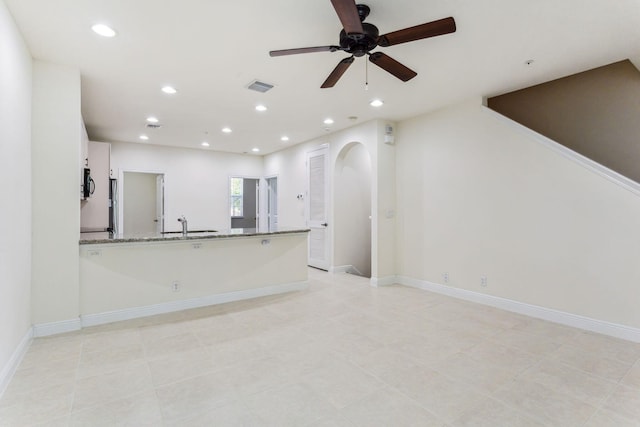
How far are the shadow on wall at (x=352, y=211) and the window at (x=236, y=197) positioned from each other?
351cm

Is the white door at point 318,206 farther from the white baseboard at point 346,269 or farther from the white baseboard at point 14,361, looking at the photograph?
the white baseboard at point 14,361

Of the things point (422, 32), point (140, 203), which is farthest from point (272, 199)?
point (422, 32)

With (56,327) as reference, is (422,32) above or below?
above

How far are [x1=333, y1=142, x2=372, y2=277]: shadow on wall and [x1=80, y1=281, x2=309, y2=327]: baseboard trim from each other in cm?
145

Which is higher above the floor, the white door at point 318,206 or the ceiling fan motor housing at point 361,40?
the ceiling fan motor housing at point 361,40

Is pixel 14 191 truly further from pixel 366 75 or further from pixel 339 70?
pixel 366 75

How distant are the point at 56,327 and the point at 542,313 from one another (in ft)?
16.8

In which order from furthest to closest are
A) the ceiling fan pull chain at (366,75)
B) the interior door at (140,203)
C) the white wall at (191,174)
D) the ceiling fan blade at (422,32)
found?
the interior door at (140,203)
the white wall at (191,174)
the ceiling fan pull chain at (366,75)
the ceiling fan blade at (422,32)

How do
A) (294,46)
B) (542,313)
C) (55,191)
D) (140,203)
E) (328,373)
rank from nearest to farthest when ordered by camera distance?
(328,373), (294,46), (55,191), (542,313), (140,203)

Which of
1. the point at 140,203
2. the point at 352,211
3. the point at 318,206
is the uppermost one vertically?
the point at 140,203

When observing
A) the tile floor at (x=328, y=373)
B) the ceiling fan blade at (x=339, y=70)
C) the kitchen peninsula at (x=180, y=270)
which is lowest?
the tile floor at (x=328, y=373)

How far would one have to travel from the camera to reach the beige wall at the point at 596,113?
136 inches

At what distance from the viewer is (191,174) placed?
7.39m

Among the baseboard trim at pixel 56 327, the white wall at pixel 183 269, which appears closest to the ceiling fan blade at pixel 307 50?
the white wall at pixel 183 269
